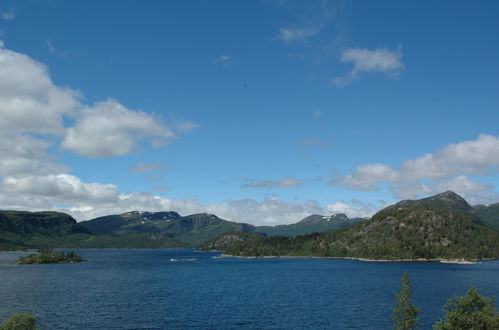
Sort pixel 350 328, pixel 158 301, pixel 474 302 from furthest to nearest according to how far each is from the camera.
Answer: pixel 158 301 → pixel 350 328 → pixel 474 302

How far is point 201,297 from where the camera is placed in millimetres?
184250

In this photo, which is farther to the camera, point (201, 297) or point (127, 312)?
point (201, 297)

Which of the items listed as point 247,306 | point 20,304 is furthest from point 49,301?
point 247,306

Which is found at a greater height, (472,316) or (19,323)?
(472,316)

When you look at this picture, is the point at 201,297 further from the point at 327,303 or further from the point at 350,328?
the point at 350,328

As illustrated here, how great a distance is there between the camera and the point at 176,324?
128625 mm

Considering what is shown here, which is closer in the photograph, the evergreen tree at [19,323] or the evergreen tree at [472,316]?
the evergreen tree at [19,323]

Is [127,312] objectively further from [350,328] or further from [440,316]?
[440,316]

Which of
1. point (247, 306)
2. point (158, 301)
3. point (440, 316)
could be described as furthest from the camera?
point (158, 301)

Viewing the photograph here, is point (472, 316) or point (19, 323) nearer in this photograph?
point (19, 323)

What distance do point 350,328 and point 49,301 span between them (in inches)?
4776

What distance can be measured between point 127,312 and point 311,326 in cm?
6505

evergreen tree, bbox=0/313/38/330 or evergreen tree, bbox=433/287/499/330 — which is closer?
evergreen tree, bbox=0/313/38/330

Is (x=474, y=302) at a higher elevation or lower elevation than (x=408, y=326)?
higher
